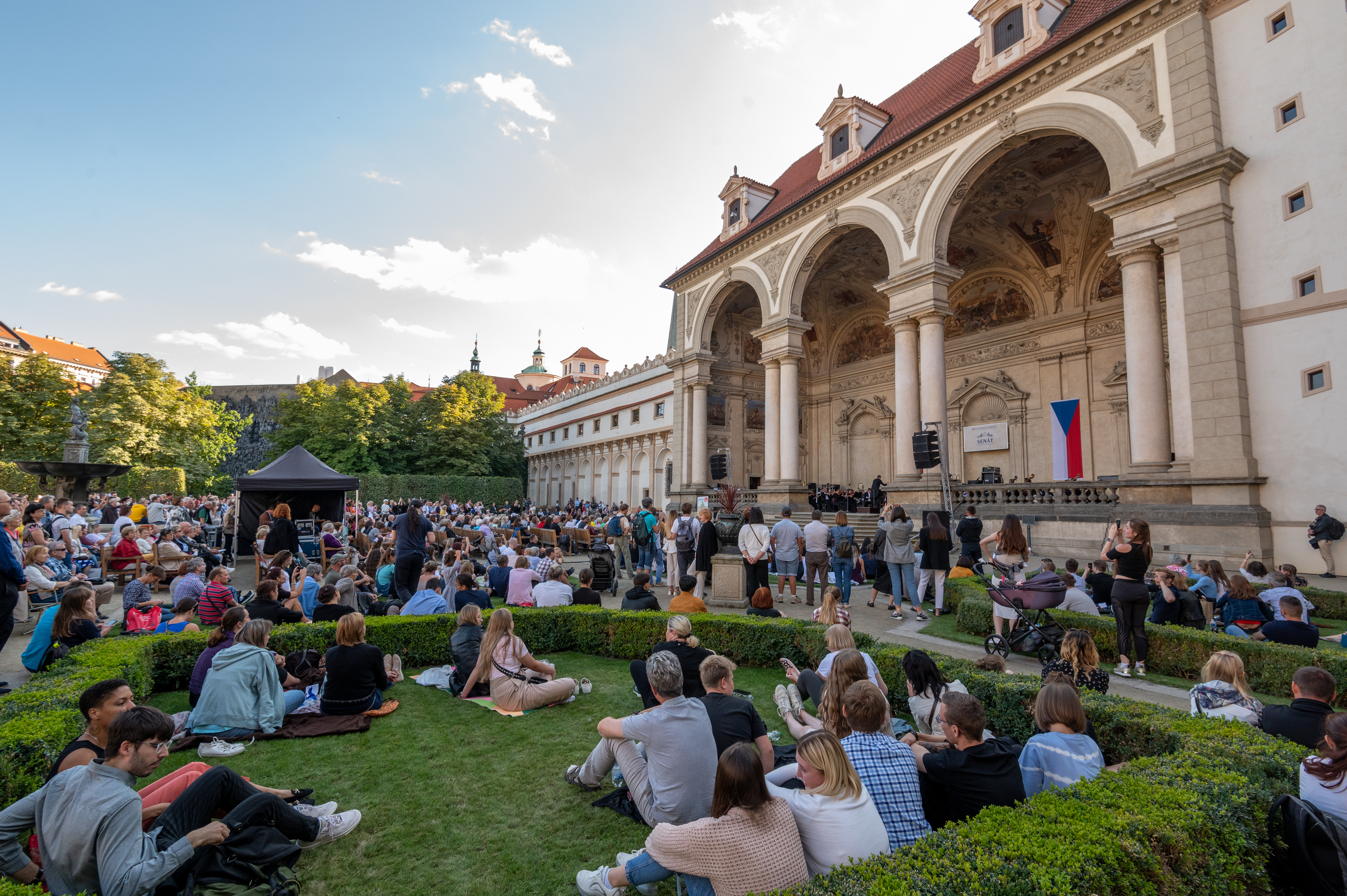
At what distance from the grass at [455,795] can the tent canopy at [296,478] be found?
10.4 m

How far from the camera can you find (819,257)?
23.3 meters

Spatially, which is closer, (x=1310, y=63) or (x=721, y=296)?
(x=1310, y=63)

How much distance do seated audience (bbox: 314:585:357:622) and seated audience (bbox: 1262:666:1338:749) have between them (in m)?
8.89

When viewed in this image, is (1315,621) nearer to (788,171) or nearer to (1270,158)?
Answer: (1270,158)

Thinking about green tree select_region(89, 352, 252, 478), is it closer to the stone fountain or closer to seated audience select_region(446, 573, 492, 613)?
the stone fountain

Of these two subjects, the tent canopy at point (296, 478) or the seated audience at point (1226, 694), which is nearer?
the seated audience at point (1226, 694)

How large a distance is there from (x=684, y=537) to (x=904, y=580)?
415 cm

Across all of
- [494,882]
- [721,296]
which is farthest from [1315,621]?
[721,296]

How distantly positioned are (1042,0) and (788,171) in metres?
14.4

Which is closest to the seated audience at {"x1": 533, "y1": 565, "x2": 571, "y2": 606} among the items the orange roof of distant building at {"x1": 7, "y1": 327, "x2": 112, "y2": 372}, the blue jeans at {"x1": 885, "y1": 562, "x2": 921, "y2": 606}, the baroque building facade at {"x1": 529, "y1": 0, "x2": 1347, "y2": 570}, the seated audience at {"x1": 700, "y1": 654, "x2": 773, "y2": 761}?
the seated audience at {"x1": 700, "y1": 654, "x2": 773, "y2": 761}

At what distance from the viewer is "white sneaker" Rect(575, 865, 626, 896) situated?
311 cm

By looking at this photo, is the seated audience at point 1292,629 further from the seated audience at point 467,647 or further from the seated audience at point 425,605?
the seated audience at point 425,605

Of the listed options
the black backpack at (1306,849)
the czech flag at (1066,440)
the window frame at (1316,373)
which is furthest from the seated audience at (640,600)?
the czech flag at (1066,440)

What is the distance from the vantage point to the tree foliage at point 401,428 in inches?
1645
